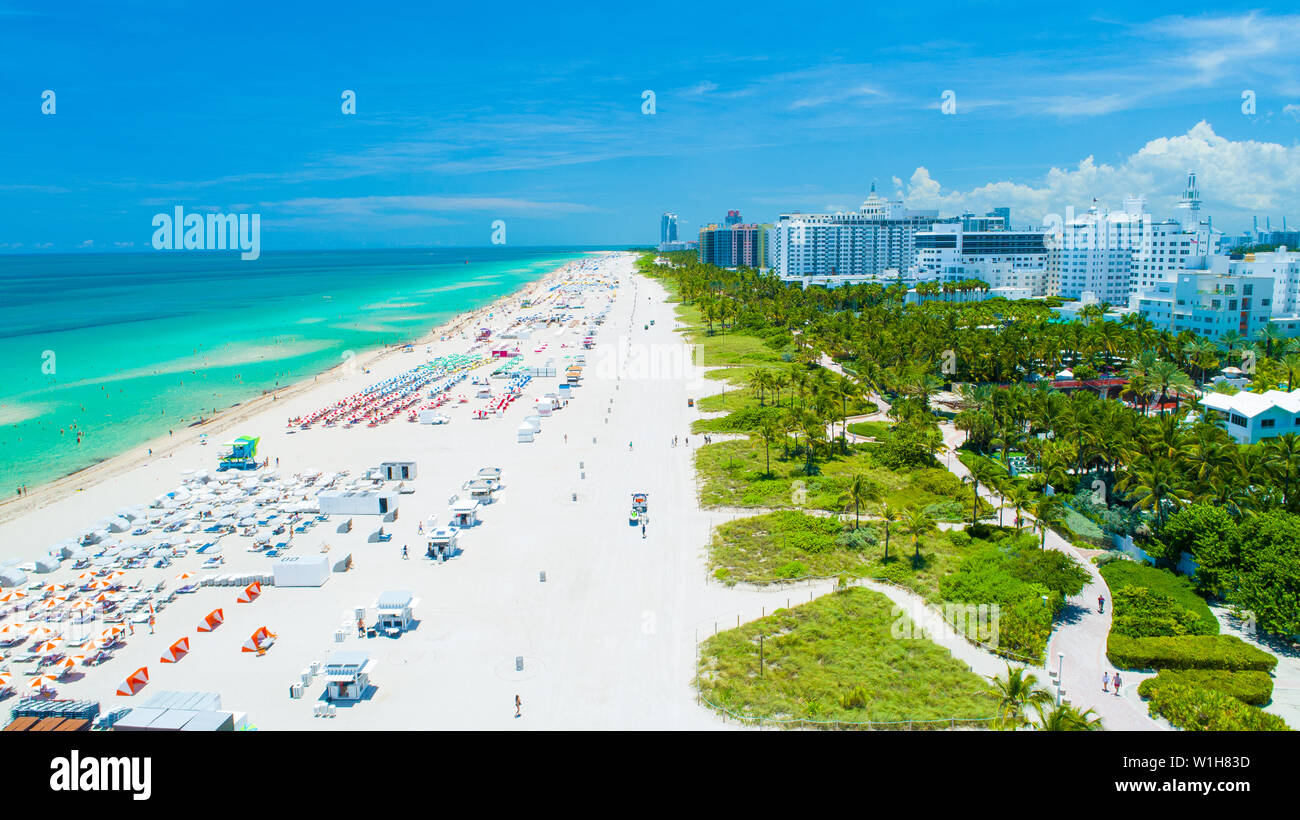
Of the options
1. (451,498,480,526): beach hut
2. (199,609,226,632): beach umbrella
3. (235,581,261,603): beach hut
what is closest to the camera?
(199,609,226,632): beach umbrella

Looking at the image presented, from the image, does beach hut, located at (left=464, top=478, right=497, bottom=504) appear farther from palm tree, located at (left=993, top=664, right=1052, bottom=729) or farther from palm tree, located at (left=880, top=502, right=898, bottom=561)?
palm tree, located at (left=993, top=664, right=1052, bottom=729)

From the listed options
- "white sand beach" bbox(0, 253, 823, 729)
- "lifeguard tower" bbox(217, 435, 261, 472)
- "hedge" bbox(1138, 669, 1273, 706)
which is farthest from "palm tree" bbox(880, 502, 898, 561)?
"lifeguard tower" bbox(217, 435, 261, 472)

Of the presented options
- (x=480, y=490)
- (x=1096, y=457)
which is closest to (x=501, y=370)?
(x=480, y=490)

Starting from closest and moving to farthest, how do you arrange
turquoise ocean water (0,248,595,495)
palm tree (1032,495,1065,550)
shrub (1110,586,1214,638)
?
1. shrub (1110,586,1214,638)
2. palm tree (1032,495,1065,550)
3. turquoise ocean water (0,248,595,495)

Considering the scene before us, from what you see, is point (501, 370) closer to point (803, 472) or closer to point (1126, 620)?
point (803, 472)

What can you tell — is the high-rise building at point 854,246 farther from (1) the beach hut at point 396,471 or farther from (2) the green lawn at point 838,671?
(2) the green lawn at point 838,671

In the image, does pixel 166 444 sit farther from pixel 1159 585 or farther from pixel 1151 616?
pixel 1159 585
